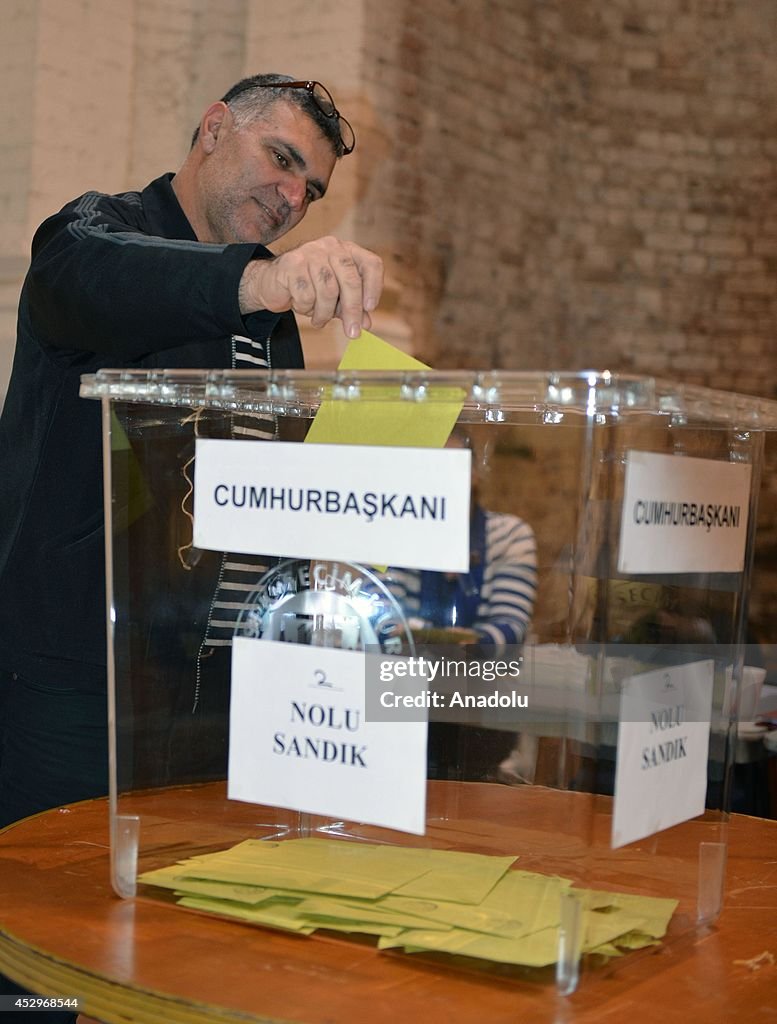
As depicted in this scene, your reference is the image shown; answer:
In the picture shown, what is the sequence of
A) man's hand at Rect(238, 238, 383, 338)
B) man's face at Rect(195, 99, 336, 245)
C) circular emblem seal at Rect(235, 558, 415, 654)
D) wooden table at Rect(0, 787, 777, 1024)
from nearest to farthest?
1. wooden table at Rect(0, 787, 777, 1024)
2. circular emblem seal at Rect(235, 558, 415, 654)
3. man's hand at Rect(238, 238, 383, 338)
4. man's face at Rect(195, 99, 336, 245)

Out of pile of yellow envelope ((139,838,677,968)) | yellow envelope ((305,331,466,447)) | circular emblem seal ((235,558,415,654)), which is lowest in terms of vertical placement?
pile of yellow envelope ((139,838,677,968))

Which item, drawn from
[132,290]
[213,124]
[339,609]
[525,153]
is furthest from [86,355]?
[525,153]

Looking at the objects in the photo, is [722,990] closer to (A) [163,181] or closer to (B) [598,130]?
(A) [163,181]

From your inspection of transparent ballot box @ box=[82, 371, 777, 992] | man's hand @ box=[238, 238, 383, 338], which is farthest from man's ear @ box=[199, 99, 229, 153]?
transparent ballot box @ box=[82, 371, 777, 992]

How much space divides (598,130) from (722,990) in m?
6.65

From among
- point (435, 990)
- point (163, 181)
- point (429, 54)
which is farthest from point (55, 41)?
point (435, 990)

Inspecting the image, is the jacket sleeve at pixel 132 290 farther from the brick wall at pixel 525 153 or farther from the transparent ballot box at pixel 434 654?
the brick wall at pixel 525 153

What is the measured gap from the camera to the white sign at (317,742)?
2.73ft

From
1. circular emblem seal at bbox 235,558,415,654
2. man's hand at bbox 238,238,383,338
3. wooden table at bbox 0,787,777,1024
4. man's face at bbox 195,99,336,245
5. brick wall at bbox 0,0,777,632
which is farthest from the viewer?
brick wall at bbox 0,0,777,632

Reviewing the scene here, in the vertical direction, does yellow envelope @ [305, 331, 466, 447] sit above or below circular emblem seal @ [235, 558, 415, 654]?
above

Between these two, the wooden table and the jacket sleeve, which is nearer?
the wooden table

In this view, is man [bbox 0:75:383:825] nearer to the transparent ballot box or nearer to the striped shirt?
the transparent ballot box

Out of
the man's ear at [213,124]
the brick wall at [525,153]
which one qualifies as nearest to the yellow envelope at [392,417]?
the man's ear at [213,124]

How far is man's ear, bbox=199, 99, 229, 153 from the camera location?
2250mm
